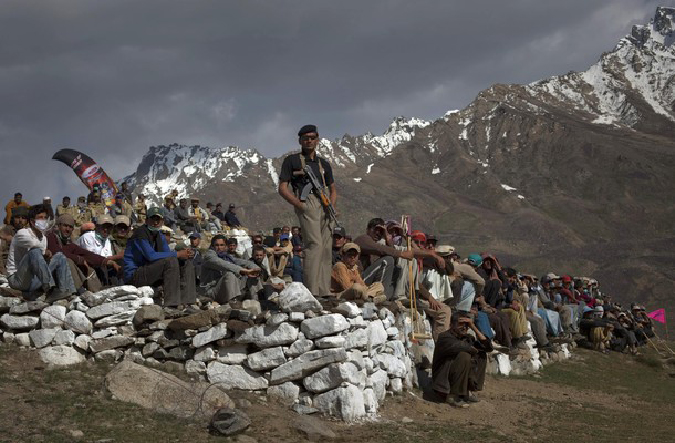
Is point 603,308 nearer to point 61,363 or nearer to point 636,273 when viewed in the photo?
point 61,363

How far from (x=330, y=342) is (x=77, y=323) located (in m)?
3.64

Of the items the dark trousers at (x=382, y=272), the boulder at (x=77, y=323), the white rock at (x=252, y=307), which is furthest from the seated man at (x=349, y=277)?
the boulder at (x=77, y=323)

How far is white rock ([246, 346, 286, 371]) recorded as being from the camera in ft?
28.8

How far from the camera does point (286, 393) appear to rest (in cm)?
869

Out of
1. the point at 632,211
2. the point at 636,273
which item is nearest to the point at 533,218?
the point at 632,211

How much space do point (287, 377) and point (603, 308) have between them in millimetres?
18410

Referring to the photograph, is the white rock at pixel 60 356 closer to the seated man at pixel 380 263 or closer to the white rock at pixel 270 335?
the white rock at pixel 270 335

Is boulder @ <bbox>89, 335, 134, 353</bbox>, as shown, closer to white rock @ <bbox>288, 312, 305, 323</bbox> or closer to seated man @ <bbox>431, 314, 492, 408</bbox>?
white rock @ <bbox>288, 312, 305, 323</bbox>

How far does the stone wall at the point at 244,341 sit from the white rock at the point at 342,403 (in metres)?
0.01

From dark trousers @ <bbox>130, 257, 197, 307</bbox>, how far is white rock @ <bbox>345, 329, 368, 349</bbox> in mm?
2451

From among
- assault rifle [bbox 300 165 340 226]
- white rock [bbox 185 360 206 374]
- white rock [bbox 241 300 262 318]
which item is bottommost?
white rock [bbox 185 360 206 374]

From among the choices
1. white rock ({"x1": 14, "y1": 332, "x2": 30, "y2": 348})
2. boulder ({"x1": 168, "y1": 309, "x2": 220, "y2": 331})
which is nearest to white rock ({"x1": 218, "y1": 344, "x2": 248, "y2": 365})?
boulder ({"x1": 168, "y1": 309, "x2": 220, "y2": 331})

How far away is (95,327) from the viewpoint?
9609 mm

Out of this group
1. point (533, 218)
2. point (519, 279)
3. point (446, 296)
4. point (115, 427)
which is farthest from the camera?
point (533, 218)
